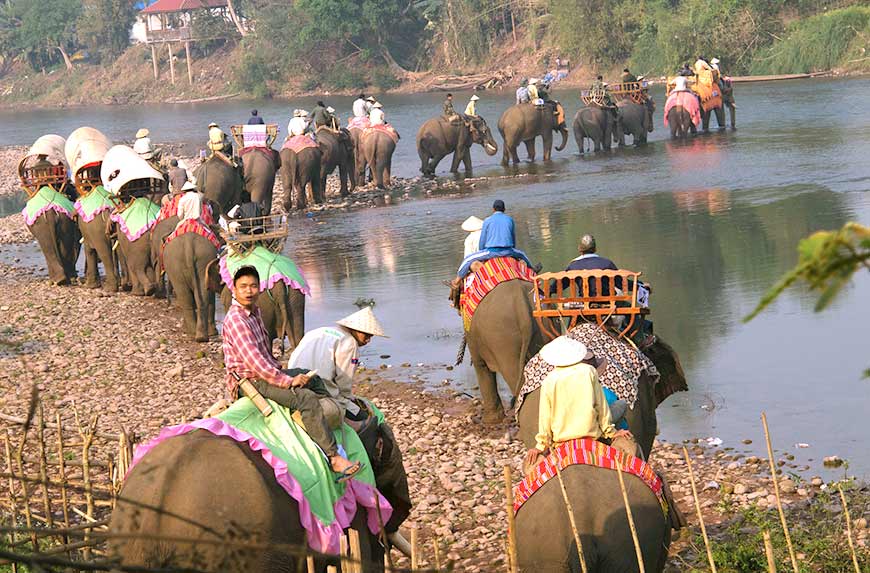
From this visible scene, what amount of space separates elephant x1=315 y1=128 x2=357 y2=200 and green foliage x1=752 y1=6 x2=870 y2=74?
24480 millimetres

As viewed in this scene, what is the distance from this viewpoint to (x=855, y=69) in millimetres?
44969

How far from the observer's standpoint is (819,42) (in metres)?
46.2

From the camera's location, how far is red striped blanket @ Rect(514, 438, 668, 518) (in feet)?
19.5

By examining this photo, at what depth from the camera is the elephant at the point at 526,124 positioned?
29.8 meters

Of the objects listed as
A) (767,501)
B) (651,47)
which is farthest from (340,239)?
(651,47)

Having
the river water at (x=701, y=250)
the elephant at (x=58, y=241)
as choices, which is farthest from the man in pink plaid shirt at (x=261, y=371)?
the elephant at (x=58, y=241)

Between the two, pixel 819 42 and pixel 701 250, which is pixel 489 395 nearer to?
pixel 701 250

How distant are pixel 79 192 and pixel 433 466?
10.0m

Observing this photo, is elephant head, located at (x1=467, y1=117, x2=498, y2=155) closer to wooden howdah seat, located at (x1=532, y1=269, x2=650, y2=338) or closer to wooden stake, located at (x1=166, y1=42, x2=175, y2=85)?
wooden howdah seat, located at (x1=532, y1=269, x2=650, y2=338)

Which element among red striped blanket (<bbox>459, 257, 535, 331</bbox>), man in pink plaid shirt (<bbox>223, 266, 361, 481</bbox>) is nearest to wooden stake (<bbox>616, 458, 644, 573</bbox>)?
man in pink plaid shirt (<bbox>223, 266, 361, 481</bbox>)

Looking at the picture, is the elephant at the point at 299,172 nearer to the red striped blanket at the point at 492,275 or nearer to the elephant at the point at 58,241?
the elephant at the point at 58,241

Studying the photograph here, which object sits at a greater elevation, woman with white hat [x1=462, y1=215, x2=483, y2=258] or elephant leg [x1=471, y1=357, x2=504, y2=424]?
woman with white hat [x1=462, y1=215, x2=483, y2=258]

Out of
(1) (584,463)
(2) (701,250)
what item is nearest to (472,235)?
(1) (584,463)

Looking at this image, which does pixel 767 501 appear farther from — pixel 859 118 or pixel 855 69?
pixel 855 69
